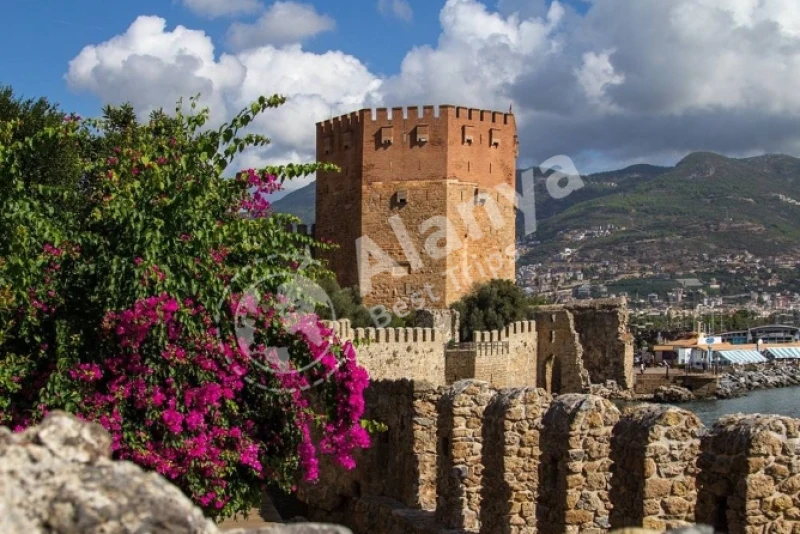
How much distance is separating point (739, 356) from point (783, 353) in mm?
11789

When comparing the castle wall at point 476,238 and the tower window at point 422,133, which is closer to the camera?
the castle wall at point 476,238

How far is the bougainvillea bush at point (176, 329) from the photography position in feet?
22.4

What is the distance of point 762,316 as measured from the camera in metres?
127

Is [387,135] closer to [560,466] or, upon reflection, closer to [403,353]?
[403,353]

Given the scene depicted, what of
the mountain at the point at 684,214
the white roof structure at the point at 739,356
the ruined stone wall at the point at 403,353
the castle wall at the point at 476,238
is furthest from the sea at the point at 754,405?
the mountain at the point at 684,214

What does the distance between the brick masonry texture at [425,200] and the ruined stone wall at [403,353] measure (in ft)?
34.7

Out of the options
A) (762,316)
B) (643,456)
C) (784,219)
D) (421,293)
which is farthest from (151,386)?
(784,219)

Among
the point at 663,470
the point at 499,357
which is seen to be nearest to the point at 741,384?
the point at 499,357

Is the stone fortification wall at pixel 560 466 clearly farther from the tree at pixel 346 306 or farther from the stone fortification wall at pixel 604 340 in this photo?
the stone fortification wall at pixel 604 340

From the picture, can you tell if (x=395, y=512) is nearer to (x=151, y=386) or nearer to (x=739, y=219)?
(x=151, y=386)

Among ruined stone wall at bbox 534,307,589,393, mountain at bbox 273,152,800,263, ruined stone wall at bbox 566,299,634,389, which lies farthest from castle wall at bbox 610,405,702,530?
mountain at bbox 273,152,800,263

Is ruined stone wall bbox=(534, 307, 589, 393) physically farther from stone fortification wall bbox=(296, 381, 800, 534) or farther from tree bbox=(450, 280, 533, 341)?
stone fortification wall bbox=(296, 381, 800, 534)

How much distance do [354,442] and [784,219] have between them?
165 m

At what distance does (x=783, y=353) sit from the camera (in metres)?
84.3
